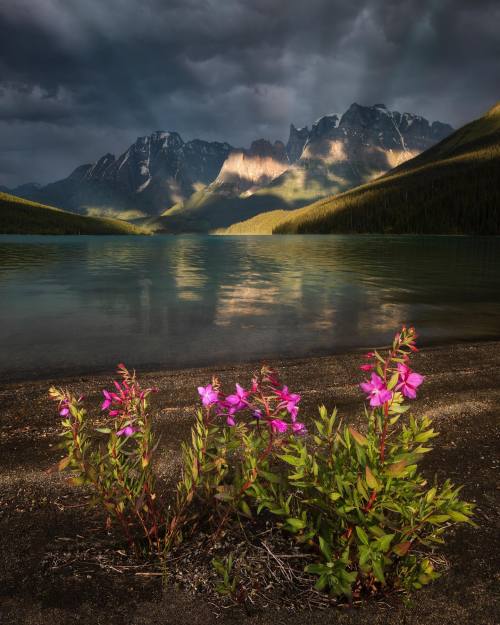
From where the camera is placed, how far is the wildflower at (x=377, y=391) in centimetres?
251

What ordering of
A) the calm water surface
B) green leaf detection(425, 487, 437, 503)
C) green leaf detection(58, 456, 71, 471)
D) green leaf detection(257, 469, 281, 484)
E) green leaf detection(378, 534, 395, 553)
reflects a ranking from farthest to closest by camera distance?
the calm water surface, green leaf detection(257, 469, 281, 484), green leaf detection(58, 456, 71, 471), green leaf detection(425, 487, 437, 503), green leaf detection(378, 534, 395, 553)

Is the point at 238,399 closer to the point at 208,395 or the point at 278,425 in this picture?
the point at 208,395

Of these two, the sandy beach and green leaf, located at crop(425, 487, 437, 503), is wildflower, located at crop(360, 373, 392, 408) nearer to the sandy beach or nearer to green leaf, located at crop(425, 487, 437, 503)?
green leaf, located at crop(425, 487, 437, 503)

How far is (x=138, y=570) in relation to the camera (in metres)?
3.29

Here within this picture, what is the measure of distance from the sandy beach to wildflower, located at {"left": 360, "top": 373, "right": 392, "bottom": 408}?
68.0 inches

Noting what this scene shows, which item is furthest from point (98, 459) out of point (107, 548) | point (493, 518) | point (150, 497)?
point (493, 518)

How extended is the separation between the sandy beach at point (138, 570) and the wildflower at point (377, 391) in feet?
5.67

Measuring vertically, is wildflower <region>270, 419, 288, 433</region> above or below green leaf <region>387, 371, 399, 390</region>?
below

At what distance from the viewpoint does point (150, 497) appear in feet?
11.1

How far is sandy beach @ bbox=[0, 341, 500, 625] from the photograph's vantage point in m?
2.94

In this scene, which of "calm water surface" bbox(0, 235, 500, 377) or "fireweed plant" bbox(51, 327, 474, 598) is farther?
"calm water surface" bbox(0, 235, 500, 377)

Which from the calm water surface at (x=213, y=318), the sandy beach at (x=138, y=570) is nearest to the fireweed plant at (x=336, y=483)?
the sandy beach at (x=138, y=570)

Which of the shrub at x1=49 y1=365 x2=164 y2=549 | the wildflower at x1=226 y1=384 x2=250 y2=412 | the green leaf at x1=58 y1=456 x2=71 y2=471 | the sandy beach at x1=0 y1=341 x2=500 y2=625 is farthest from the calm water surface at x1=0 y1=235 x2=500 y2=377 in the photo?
the wildflower at x1=226 y1=384 x2=250 y2=412

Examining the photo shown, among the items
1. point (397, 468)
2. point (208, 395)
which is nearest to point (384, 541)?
point (397, 468)
